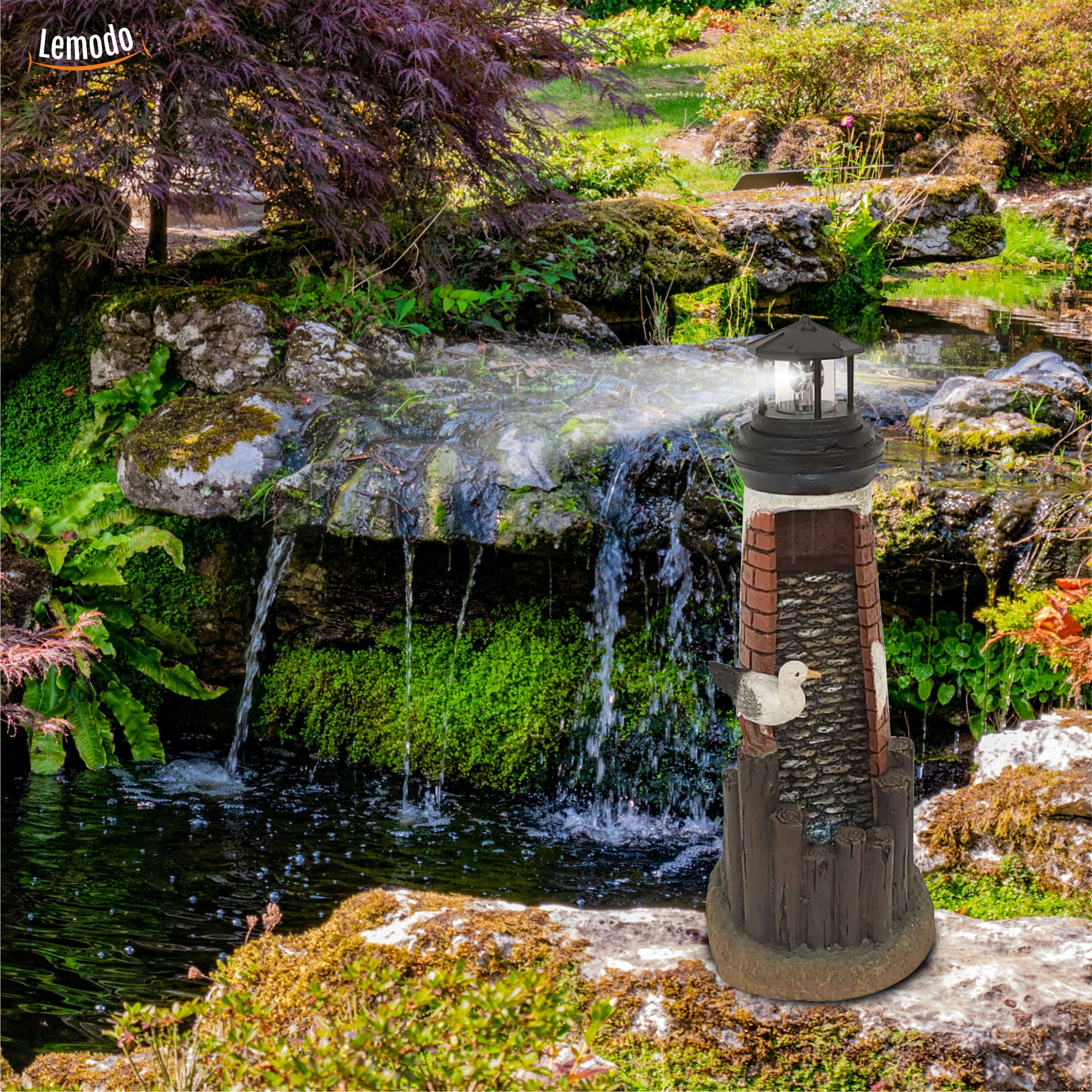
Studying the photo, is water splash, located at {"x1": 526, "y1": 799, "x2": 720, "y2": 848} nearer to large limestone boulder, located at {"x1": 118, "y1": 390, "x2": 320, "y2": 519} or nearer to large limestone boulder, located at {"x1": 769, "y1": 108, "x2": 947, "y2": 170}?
large limestone boulder, located at {"x1": 118, "y1": 390, "x2": 320, "y2": 519}

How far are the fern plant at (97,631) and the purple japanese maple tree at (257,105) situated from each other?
1849mm

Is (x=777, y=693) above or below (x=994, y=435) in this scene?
below

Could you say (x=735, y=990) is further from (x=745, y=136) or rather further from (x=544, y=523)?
(x=745, y=136)

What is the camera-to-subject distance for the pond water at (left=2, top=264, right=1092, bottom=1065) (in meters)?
4.89

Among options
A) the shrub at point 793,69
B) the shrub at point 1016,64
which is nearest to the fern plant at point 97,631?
the shrub at point 793,69

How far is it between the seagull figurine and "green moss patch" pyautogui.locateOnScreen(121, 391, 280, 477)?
396 cm

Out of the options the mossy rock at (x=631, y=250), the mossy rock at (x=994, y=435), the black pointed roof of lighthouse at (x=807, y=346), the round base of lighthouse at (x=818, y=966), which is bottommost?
the round base of lighthouse at (x=818, y=966)

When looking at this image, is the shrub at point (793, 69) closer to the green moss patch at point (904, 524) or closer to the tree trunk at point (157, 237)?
the tree trunk at point (157, 237)

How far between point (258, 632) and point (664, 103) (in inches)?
425

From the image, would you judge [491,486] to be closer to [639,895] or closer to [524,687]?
[524,687]

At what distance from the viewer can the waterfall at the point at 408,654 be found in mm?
6375

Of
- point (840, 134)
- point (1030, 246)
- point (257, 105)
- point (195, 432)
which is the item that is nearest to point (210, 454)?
point (195, 432)

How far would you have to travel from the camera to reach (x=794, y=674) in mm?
3611

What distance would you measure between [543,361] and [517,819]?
3168 millimetres
